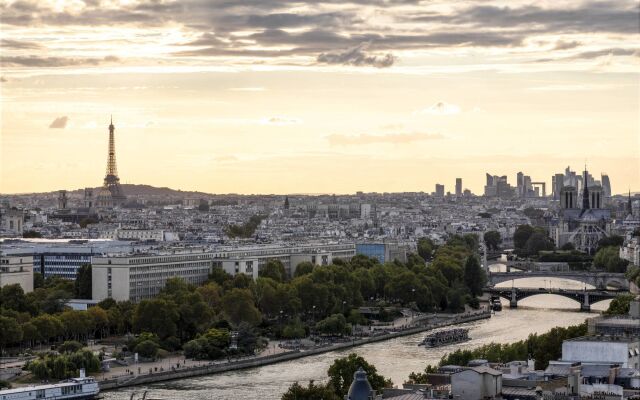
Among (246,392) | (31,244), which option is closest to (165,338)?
(246,392)

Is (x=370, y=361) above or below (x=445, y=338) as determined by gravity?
below

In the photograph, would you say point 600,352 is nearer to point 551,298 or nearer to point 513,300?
point 513,300

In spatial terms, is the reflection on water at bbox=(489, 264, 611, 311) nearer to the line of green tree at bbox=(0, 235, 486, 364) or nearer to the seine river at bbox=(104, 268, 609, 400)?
the line of green tree at bbox=(0, 235, 486, 364)

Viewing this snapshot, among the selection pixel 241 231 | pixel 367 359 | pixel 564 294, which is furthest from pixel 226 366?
pixel 241 231

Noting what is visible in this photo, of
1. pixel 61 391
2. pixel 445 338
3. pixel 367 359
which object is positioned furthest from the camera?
pixel 445 338

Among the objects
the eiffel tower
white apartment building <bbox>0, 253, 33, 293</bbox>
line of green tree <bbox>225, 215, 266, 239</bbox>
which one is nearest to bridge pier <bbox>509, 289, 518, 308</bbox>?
white apartment building <bbox>0, 253, 33, 293</bbox>

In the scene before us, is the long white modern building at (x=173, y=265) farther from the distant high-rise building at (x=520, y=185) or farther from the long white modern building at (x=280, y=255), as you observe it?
the distant high-rise building at (x=520, y=185)

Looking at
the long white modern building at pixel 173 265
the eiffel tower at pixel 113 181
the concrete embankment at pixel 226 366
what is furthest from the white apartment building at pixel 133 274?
the eiffel tower at pixel 113 181
